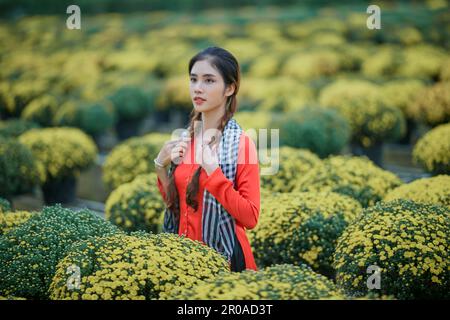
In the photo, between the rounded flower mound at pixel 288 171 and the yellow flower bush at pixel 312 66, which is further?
the yellow flower bush at pixel 312 66

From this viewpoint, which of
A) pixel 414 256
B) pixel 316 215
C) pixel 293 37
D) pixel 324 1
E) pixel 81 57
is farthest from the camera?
pixel 324 1

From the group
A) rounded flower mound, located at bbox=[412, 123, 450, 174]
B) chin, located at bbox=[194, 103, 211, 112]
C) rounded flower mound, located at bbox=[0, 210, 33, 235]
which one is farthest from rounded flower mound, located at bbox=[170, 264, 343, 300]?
rounded flower mound, located at bbox=[412, 123, 450, 174]

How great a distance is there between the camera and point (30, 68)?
1850cm

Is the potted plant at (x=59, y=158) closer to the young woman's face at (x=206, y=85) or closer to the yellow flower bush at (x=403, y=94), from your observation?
the young woman's face at (x=206, y=85)

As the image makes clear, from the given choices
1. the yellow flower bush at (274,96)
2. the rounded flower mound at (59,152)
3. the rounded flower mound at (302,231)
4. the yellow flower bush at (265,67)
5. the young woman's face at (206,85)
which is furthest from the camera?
the yellow flower bush at (265,67)

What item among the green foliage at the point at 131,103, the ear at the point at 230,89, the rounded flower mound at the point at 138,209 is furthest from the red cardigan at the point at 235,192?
the green foliage at the point at 131,103

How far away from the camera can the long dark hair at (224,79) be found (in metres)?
3.14

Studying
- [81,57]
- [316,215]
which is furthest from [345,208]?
[81,57]

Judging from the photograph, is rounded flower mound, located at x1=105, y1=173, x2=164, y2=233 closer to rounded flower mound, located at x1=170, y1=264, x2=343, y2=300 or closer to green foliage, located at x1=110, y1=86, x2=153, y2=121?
rounded flower mound, located at x1=170, y1=264, x2=343, y2=300

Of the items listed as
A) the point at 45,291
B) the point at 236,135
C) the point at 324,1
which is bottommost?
the point at 45,291

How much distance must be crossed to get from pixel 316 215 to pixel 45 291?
2.21 metres

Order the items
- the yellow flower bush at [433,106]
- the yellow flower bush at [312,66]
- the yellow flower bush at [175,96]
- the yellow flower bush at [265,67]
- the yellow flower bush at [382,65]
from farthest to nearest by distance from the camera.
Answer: the yellow flower bush at [265,67] < the yellow flower bush at [312,66] < the yellow flower bush at [382,65] < the yellow flower bush at [175,96] < the yellow flower bush at [433,106]

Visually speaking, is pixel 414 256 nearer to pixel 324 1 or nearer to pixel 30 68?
pixel 30 68

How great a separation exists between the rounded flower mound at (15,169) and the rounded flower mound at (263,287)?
4.51 metres
